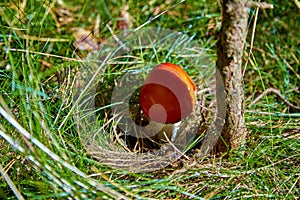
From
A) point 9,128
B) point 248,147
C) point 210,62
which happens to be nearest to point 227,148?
point 248,147

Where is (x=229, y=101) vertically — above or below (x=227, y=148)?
above

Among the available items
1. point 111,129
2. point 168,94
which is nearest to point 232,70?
point 168,94

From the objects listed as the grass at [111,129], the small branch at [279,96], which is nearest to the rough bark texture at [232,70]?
the grass at [111,129]

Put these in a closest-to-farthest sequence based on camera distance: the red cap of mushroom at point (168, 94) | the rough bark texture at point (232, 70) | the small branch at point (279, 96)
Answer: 1. the rough bark texture at point (232, 70)
2. the red cap of mushroom at point (168, 94)
3. the small branch at point (279, 96)

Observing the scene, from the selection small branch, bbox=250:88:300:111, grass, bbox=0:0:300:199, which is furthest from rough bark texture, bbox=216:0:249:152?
small branch, bbox=250:88:300:111

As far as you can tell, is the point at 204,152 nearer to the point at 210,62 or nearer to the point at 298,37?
the point at 210,62

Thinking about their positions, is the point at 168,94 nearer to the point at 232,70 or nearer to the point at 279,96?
the point at 232,70

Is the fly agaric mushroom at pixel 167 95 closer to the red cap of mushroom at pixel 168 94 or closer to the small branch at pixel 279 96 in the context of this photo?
the red cap of mushroom at pixel 168 94
